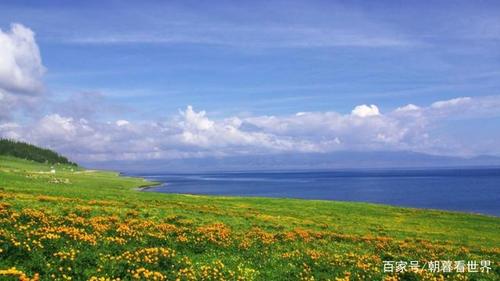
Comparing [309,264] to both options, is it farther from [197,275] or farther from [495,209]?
[495,209]

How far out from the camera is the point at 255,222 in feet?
138

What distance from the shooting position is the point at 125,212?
36.6m

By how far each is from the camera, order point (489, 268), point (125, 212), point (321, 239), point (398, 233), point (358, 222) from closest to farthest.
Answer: point (489, 268), point (321, 239), point (125, 212), point (398, 233), point (358, 222)

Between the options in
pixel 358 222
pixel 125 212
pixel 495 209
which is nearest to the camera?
pixel 125 212

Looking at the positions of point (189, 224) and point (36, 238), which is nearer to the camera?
point (36, 238)

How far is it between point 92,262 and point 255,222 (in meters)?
25.3

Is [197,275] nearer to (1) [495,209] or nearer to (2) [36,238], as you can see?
(2) [36,238]

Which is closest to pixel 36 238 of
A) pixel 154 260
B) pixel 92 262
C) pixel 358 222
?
pixel 92 262

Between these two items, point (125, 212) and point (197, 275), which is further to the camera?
point (125, 212)

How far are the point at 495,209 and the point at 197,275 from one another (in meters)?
120

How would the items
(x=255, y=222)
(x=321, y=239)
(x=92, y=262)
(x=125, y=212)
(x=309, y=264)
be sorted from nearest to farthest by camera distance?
(x=92, y=262), (x=309, y=264), (x=321, y=239), (x=125, y=212), (x=255, y=222)

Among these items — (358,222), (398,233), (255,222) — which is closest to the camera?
(255,222)

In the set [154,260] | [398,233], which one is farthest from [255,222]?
[154,260]

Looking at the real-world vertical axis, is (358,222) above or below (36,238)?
below
